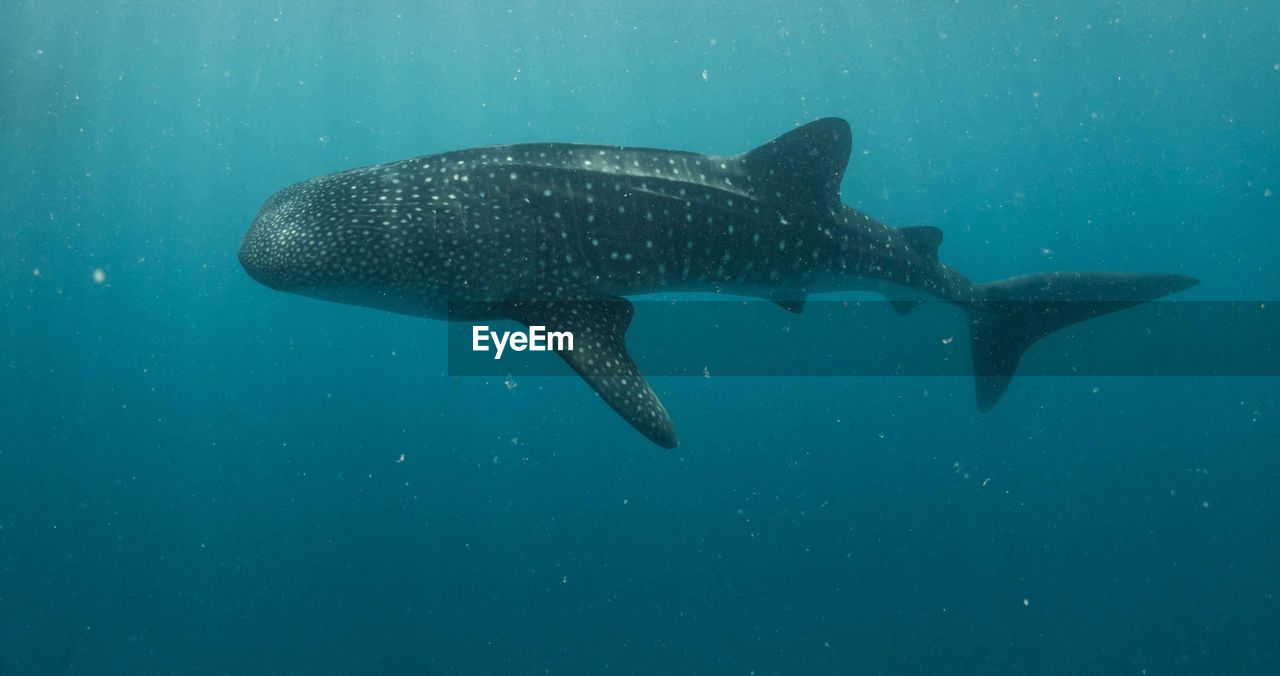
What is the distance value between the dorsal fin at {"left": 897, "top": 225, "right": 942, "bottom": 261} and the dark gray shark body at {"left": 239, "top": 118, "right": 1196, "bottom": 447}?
86cm

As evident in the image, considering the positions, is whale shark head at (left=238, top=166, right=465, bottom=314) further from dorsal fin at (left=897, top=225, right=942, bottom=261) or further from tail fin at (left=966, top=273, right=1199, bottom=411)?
tail fin at (left=966, top=273, right=1199, bottom=411)

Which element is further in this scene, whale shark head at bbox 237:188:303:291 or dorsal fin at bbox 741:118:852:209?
dorsal fin at bbox 741:118:852:209

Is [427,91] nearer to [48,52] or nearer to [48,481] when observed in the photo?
[48,52]

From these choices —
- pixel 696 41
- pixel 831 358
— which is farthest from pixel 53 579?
pixel 696 41

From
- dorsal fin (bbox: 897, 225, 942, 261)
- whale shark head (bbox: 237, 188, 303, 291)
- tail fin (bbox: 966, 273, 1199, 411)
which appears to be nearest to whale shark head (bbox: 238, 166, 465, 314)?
whale shark head (bbox: 237, 188, 303, 291)

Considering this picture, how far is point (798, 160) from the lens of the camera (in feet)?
20.9

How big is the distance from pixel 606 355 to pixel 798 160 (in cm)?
274

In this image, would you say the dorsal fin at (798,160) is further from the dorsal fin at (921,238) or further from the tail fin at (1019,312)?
the tail fin at (1019,312)

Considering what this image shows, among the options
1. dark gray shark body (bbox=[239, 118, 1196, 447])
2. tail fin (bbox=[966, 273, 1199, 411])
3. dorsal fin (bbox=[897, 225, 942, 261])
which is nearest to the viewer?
dark gray shark body (bbox=[239, 118, 1196, 447])

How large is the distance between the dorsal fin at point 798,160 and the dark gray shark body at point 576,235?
11mm

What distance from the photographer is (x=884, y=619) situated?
496 inches

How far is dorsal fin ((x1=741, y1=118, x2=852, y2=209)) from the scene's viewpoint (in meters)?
6.30

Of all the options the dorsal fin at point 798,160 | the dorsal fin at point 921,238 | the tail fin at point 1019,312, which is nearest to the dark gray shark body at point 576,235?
the dorsal fin at point 798,160

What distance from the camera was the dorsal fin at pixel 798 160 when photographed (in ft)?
20.7
